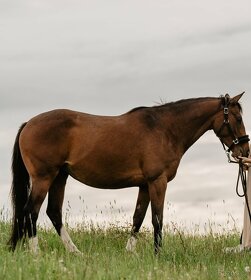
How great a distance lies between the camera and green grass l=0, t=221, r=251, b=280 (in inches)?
235

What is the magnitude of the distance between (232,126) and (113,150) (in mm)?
1909

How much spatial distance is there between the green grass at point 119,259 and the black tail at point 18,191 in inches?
9.3

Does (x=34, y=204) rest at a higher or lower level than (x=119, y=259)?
higher

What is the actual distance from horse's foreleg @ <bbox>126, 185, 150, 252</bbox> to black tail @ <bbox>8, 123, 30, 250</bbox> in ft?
5.58

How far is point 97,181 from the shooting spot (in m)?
9.14

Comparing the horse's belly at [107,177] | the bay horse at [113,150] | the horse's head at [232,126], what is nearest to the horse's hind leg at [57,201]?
the bay horse at [113,150]

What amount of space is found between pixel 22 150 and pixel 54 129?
0.64 metres

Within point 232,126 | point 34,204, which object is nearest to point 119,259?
point 34,204

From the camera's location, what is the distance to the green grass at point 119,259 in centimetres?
597

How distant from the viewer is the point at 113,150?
8992 millimetres

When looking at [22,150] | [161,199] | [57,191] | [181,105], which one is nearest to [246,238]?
[161,199]

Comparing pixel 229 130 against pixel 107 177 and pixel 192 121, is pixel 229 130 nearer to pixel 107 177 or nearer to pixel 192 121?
pixel 192 121

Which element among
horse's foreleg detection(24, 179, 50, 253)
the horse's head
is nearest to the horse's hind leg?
horse's foreleg detection(24, 179, 50, 253)

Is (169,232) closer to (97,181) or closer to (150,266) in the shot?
(97,181)
